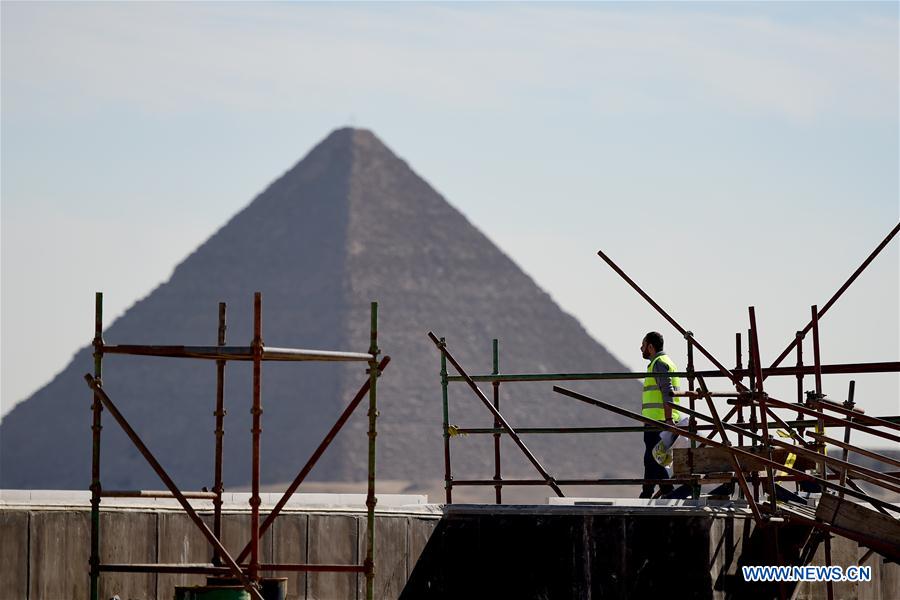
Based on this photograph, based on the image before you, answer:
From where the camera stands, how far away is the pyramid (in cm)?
15700

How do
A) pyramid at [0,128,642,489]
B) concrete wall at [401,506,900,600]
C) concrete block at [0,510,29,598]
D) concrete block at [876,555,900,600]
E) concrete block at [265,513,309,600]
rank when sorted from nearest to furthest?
concrete block at [0,510,29,598] < concrete block at [265,513,309,600] < concrete wall at [401,506,900,600] < concrete block at [876,555,900,600] < pyramid at [0,128,642,489]

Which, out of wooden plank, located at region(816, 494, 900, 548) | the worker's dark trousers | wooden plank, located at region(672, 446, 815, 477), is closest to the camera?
wooden plank, located at region(816, 494, 900, 548)

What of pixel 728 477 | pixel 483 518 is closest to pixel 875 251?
pixel 728 477

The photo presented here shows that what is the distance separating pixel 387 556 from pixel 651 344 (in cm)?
350

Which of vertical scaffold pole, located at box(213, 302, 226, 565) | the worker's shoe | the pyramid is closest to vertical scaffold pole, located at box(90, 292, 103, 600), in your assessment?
vertical scaffold pole, located at box(213, 302, 226, 565)

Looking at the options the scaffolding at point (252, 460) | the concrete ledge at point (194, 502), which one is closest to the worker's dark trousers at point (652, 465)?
the concrete ledge at point (194, 502)

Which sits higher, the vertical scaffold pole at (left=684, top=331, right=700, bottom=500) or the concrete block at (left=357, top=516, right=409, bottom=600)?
the vertical scaffold pole at (left=684, top=331, right=700, bottom=500)

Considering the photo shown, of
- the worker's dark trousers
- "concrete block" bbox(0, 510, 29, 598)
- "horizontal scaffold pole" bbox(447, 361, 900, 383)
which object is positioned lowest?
"concrete block" bbox(0, 510, 29, 598)

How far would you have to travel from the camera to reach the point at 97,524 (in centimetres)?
835

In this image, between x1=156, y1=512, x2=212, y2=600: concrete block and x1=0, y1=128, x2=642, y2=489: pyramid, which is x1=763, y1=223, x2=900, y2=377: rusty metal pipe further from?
x1=0, y1=128, x2=642, y2=489: pyramid

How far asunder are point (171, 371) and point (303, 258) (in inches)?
557

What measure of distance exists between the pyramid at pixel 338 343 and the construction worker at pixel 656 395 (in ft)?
440

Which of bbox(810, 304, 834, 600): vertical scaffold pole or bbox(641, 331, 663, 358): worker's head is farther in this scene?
bbox(641, 331, 663, 358): worker's head

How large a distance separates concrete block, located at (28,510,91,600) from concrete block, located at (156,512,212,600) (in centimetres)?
37
